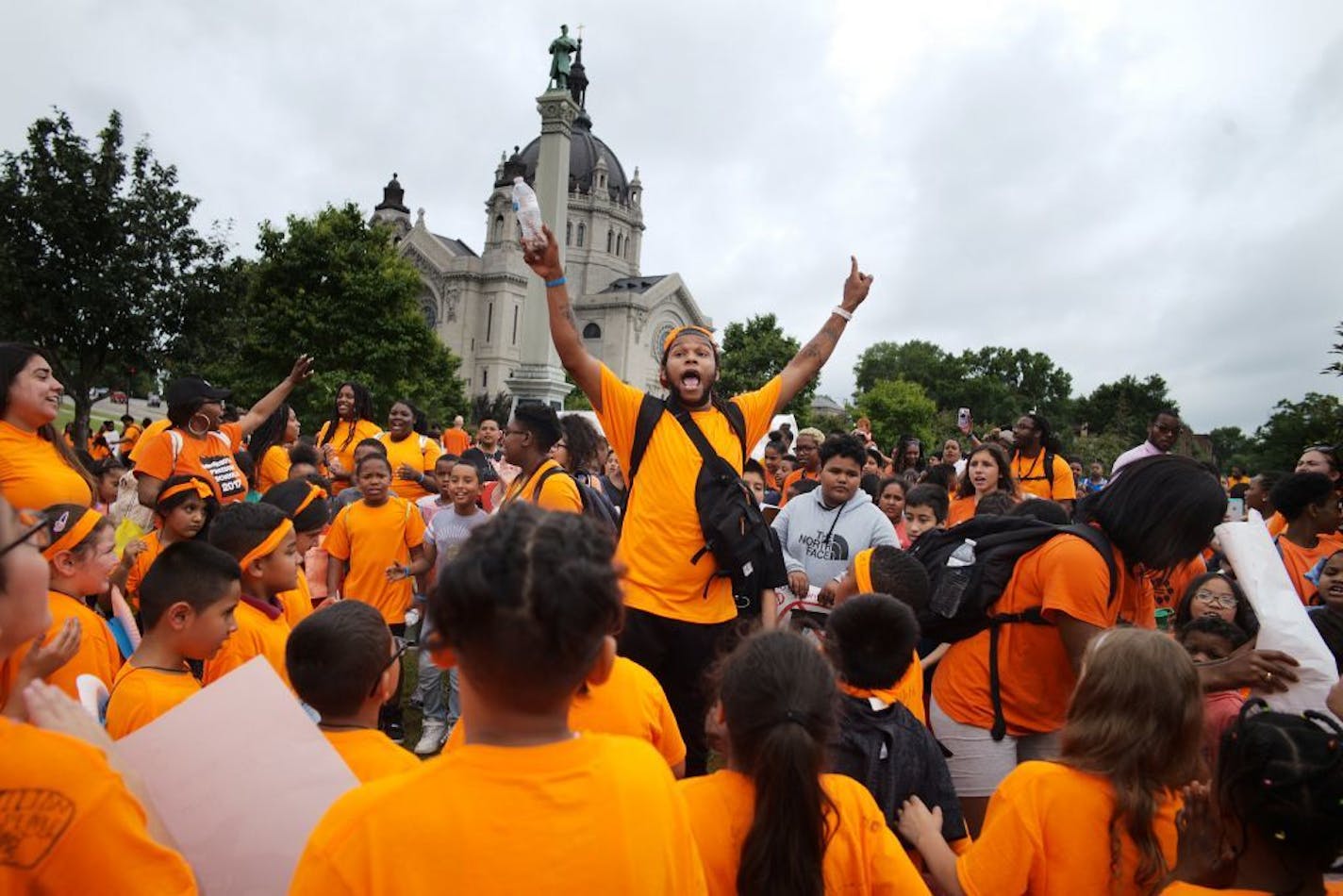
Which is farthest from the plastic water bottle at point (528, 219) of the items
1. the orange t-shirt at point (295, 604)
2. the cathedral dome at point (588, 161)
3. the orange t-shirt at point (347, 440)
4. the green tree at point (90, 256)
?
the cathedral dome at point (588, 161)

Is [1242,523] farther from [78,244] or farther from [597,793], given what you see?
[78,244]

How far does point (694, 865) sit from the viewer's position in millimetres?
1561

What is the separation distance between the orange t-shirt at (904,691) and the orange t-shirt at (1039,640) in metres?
0.27

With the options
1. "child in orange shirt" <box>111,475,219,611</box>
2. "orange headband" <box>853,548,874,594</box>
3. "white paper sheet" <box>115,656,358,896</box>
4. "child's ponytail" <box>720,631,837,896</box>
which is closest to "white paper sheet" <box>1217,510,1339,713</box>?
"orange headband" <box>853,548,874,594</box>

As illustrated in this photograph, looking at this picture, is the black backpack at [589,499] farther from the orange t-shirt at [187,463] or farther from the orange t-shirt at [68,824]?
the orange t-shirt at [68,824]

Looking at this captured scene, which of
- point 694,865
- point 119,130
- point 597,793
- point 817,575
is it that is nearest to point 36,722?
point 597,793

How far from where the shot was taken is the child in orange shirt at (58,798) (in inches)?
59.6

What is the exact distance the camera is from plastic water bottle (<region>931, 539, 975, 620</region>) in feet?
11.3

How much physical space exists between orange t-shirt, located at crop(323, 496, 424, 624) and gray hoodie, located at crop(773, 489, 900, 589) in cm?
262

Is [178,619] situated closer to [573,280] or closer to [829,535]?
Answer: [829,535]

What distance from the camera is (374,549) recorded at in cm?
607

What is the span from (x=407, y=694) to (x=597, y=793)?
269 inches

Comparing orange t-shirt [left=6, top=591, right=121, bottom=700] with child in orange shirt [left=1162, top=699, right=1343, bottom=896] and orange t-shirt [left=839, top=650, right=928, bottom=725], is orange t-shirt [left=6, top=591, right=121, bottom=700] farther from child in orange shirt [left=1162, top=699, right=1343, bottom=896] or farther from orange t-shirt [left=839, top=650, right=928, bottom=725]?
child in orange shirt [left=1162, top=699, right=1343, bottom=896]

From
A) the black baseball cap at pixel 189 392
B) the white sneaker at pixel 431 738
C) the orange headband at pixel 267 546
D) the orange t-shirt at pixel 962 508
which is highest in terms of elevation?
the black baseball cap at pixel 189 392
